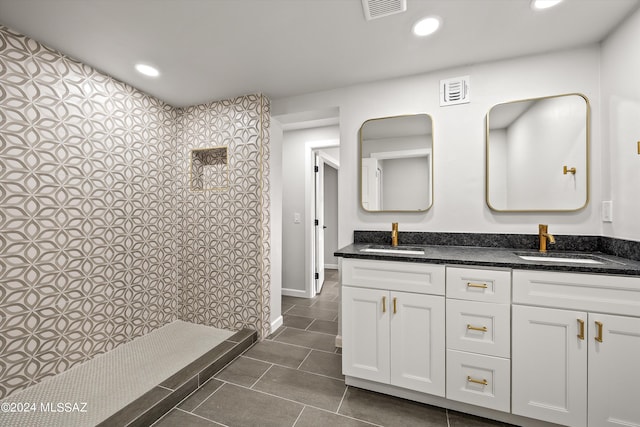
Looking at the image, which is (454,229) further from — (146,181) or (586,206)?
(146,181)

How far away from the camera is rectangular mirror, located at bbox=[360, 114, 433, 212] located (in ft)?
6.97

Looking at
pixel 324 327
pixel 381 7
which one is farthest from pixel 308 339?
pixel 381 7

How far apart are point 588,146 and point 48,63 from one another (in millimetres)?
3800

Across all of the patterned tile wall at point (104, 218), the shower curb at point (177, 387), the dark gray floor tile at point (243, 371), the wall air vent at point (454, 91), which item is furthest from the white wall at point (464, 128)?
the shower curb at point (177, 387)

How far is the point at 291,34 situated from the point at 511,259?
1.98 metres

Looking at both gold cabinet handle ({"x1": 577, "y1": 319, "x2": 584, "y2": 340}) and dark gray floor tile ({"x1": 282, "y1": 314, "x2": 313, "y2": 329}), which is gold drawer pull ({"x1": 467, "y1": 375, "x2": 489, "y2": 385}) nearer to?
gold cabinet handle ({"x1": 577, "y1": 319, "x2": 584, "y2": 340})

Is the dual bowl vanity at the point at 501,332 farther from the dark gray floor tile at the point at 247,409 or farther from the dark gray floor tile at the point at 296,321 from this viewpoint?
the dark gray floor tile at the point at 296,321

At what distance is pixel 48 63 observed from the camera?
1.79 meters

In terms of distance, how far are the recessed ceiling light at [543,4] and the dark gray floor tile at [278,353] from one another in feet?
9.32

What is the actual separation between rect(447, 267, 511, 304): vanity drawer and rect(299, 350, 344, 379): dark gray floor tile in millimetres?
1084

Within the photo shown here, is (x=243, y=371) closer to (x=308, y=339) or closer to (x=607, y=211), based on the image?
(x=308, y=339)

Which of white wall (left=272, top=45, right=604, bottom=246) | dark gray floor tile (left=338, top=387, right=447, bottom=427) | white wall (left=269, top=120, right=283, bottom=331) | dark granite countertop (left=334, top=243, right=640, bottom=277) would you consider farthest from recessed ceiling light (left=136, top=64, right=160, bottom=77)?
dark gray floor tile (left=338, top=387, right=447, bottom=427)

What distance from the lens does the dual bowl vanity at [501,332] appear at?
1272 millimetres

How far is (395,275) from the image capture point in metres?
1.65
